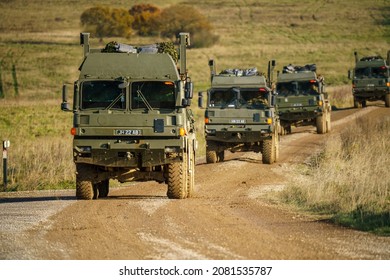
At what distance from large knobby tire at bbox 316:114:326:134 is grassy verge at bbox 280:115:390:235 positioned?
9.03 meters

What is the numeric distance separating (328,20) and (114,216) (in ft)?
294

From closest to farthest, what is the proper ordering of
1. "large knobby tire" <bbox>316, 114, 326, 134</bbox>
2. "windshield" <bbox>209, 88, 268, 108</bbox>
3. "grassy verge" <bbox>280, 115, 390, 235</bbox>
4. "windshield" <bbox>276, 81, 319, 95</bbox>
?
Result: "grassy verge" <bbox>280, 115, 390, 235</bbox> < "windshield" <bbox>209, 88, 268, 108</bbox> < "windshield" <bbox>276, 81, 319, 95</bbox> < "large knobby tire" <bbox>316, 114, 326, 134</bbox>

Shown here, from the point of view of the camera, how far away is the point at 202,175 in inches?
929

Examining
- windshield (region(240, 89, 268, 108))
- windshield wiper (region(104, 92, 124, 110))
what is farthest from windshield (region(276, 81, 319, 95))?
windshield wiper (region(104, 92, 124, 110))

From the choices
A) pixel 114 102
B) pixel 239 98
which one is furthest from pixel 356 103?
pixel 114 102

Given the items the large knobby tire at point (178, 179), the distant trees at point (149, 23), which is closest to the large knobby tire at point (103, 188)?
the large knobby tire at point (178, 179)

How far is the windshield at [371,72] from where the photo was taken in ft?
151

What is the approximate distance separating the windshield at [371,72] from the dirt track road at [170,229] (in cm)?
2583

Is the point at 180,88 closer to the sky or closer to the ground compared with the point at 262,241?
closer to the sky

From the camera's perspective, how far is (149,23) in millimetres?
97062

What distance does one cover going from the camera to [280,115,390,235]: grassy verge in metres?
14.8

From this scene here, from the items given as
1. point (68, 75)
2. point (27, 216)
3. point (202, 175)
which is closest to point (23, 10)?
point (68, 75)

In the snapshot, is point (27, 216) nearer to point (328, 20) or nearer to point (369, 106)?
point (369, 106)

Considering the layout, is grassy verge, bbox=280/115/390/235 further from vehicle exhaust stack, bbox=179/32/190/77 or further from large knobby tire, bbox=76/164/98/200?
large knobby tire, bbox=76/164/98/200
